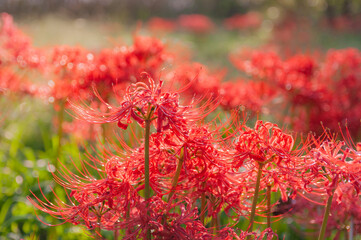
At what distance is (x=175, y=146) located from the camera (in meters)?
1.30

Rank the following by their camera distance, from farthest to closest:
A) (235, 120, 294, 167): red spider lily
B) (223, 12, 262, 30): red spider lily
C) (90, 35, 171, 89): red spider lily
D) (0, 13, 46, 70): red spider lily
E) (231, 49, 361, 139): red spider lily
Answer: (223, 12, 262, 30): red spider lily
(231, 49, 361, 139): red spider lily
(0, 13, 46, 70): red spider lily
(90, 35, 171, 89): red spider lily
(235, 120, 294, 167): red spider lily

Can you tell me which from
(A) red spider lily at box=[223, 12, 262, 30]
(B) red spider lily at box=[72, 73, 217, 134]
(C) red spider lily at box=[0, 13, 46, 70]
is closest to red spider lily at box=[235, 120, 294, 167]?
(B) red spider lily at box=[72, 73, 217, 134]

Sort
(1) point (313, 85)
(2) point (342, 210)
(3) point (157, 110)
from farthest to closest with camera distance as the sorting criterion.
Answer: (1) point (313, 85) < (2) point (342, 210) < (3) point (157, 110)

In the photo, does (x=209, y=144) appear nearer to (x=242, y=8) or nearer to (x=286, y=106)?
(x=286, y=106)

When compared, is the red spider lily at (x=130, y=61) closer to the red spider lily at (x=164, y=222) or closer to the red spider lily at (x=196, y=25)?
the red spider lily at (x=164, y=222)

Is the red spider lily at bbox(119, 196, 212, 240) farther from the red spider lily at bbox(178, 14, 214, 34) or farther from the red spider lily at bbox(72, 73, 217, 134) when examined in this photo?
the red spider lily at bbox(178, 14, 214, 34)

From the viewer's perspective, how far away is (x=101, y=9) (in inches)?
607

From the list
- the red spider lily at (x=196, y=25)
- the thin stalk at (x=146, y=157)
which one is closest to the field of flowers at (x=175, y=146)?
the thin stalk at (x=146, y=157)

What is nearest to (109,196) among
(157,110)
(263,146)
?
(157,110)

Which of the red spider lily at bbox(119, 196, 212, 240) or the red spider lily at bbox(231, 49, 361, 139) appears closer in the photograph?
→ the red spider lily at bbox(119, 196, 212, 240)

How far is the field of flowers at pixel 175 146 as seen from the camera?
50.5 inches

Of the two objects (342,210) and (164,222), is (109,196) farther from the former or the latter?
(342,210)

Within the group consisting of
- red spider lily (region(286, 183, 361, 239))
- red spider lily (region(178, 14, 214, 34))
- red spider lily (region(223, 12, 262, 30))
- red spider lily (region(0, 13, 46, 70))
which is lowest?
red spider lily (region(286, 183, 361, 239))

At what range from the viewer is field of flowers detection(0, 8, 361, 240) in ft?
4.21
